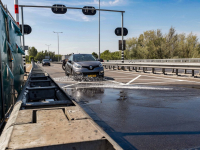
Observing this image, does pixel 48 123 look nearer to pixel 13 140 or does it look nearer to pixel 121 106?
pixel 13 140

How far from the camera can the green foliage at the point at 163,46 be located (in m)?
57.7

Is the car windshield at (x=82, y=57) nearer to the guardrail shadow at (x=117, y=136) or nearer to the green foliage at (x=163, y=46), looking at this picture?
the guardrail shadow at (x=117, y=136)

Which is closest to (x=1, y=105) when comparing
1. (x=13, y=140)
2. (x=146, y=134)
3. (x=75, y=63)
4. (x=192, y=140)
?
(x=13, y=140)

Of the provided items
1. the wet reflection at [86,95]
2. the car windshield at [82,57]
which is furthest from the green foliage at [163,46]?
the wet reflection at [86,95]

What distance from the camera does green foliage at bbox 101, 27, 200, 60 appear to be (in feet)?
189

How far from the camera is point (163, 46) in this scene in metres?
64.6

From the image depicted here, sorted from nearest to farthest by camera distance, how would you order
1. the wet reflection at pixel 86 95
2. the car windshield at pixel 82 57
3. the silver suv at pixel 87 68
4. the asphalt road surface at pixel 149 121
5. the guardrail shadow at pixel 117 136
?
the guardrail shadow at pixel 117 136 → the asphalt road surface at pixel 149 121 → the wet reflection at pixel 86 95 → the silver suv at pixel 87 68 → the car windshield at pixel 82 57

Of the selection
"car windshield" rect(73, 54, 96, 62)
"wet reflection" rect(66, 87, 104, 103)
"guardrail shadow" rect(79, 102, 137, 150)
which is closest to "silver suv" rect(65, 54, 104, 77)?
"car windshield" rect(73, 54, 96, 62)

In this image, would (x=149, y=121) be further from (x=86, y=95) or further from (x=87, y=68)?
(x=87, y=68)

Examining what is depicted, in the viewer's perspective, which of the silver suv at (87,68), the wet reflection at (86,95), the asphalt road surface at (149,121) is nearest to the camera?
the asphalt road surface at (149,121)

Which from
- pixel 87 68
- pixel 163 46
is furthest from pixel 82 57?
pixel 163 46

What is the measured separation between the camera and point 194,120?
433 centimetres

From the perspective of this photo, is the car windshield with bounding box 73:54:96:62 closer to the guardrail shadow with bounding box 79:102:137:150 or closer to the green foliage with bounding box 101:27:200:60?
the guardrail shadow with bounding box 79:102:137:150

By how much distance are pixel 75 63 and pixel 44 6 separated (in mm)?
13000
